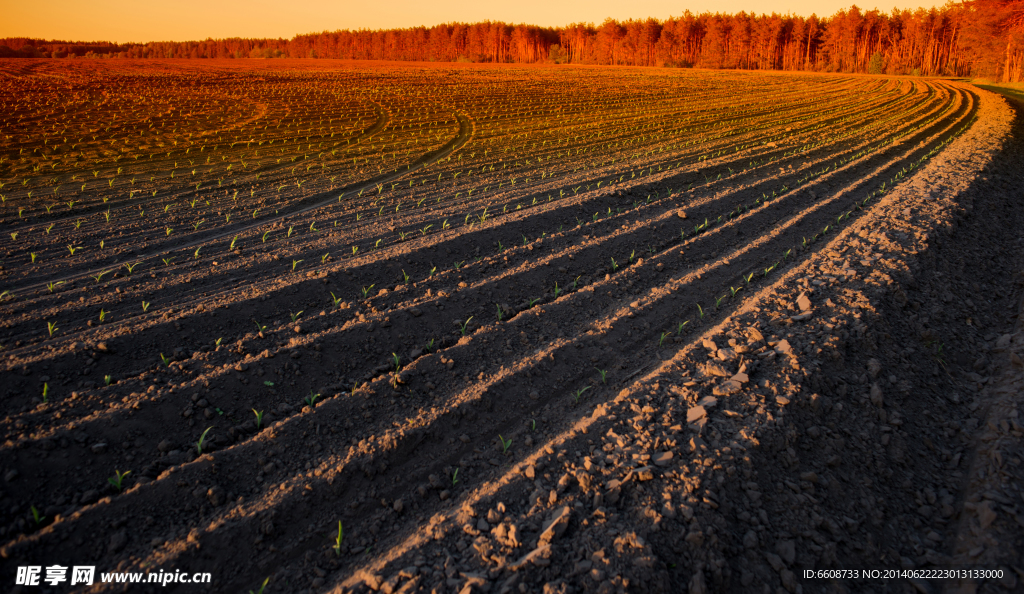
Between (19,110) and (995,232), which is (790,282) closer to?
(995,232)

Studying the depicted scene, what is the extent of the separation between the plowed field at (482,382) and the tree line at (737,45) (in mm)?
63352

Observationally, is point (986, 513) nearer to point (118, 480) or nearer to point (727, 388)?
point (727, 388)

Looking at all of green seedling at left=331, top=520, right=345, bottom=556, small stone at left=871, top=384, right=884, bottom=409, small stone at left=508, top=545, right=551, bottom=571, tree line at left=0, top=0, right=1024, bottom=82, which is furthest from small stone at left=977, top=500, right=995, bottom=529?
tree line at left=0, top=0, right=1024, bottom=82

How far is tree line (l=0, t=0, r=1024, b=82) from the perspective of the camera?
61031mm

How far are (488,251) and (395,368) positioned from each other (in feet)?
9.12

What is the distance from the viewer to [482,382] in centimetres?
410

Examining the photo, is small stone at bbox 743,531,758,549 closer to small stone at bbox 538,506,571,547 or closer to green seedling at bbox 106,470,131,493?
small stone at bbox 538,506,571,547

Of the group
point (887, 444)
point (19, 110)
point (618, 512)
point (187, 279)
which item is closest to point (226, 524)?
point (618, 512)

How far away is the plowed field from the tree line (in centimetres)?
A: 6335

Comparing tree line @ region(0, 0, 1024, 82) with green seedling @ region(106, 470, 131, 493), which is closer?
green seedling @ region(106, 470, 131, 493)

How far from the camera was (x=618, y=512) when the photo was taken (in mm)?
2775

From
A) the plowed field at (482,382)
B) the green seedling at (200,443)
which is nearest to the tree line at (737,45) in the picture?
the plowed field at (482,382)

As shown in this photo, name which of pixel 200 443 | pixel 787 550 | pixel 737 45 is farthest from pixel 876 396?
pixel 737 45

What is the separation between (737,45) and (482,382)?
3306 inches
